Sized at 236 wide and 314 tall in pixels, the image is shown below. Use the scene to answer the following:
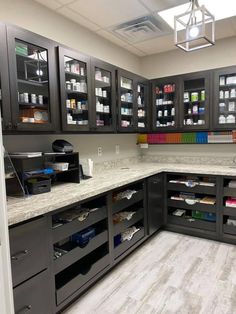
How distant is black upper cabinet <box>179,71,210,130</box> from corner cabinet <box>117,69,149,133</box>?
551mm

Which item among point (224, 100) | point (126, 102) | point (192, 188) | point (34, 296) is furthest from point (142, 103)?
point (34, 296)

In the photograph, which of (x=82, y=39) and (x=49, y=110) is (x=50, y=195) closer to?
(x=49, y=110)

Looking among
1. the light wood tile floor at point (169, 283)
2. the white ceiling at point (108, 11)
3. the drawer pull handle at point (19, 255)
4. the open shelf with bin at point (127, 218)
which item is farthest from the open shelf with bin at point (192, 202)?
the drawer pull handle at point (19, 255)

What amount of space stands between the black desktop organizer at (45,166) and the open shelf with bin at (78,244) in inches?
11.7

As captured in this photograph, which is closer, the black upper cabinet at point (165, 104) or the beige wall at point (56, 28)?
the beige wall at point (56, 28)

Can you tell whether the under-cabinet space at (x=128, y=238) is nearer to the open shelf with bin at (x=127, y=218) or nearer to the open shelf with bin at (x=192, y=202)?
the open shelf with bin at (x=127, y=218)

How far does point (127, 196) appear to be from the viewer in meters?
2.42

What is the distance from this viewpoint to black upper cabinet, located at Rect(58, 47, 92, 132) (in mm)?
2123

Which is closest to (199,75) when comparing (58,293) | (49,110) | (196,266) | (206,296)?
(49,110)

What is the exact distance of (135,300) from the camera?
6.11ft

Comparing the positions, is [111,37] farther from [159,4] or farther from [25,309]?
[25,309]

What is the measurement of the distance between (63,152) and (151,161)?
2142 millimetres

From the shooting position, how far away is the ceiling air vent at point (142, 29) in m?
2.66

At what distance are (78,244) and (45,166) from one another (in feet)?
2.66
